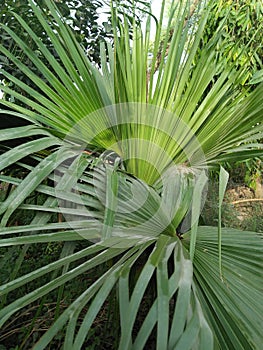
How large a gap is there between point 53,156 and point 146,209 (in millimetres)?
226

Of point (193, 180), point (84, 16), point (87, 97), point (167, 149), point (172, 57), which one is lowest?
point (193, 180)

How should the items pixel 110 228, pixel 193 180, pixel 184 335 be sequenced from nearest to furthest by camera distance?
pixel 184 335, pixel 110 228, pixel 193 180

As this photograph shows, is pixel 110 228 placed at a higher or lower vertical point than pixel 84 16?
lower

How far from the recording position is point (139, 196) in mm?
808

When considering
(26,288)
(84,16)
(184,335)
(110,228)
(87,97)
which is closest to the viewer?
(184,335)

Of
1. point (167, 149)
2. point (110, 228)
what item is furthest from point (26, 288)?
point (110, 228)

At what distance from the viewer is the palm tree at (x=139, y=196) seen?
1.72ft

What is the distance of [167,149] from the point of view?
108 cm

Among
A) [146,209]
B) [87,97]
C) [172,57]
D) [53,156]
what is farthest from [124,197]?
[172,57]

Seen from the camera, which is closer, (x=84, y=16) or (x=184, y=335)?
(x=184, y=335)

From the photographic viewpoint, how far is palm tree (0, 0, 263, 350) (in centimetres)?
52

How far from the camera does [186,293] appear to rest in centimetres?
50

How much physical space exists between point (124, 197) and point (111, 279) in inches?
10.6

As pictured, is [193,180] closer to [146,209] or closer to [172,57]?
[146,209]
